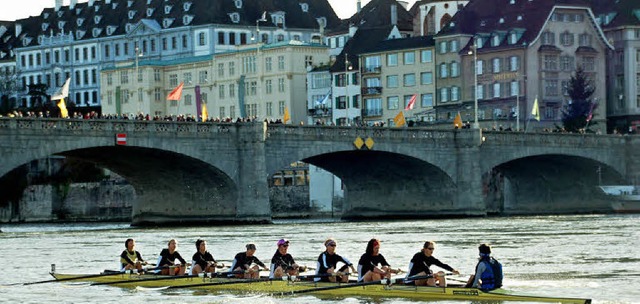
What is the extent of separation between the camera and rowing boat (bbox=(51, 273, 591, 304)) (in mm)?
50656

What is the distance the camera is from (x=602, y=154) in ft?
428

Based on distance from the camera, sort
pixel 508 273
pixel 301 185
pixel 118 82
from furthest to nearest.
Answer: pixel 118 82
pixel 301 185
pixel 508 273

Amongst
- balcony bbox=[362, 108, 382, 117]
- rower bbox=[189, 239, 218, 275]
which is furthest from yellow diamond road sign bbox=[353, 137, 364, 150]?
rower bbox=[189, 239, 218, 275]

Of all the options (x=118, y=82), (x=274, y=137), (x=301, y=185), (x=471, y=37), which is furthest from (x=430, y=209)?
(x=118, y=82)

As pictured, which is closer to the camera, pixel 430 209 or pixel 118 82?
pixel 430 209

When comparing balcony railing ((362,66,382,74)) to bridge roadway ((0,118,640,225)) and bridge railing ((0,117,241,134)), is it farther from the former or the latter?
bridge railing ((0,117,241,134))

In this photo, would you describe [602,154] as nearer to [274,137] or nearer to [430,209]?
[430,209]

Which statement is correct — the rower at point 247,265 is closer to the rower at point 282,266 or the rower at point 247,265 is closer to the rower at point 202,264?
the rower at point 282,266

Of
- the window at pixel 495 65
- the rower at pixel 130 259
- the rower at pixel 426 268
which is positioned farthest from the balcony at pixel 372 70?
the rower at pixel 426 268

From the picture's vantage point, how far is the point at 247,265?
56844mm

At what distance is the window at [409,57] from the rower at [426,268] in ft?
365

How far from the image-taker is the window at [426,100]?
16262 centimetres

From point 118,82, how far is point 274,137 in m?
80.5

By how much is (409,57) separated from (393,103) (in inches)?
197
